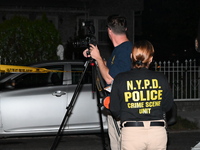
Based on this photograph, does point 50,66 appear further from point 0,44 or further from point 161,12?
point 161,12

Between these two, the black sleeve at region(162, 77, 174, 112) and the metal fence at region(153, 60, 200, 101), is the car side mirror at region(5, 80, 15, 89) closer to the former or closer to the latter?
the black sleeve at region(162, 77, 174, 112)

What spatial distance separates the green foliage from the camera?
1275cm

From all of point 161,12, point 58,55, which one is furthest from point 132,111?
point 161,12

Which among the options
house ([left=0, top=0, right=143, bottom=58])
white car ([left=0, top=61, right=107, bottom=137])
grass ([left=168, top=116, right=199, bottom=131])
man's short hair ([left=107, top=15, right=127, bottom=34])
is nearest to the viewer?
man's short hair ([left=107, top=15, right=127, bottom=34])

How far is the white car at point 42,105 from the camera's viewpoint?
7887 millimetres

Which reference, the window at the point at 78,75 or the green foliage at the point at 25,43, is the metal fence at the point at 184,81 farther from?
the window at the point at 78,75

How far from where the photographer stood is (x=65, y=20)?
74.3 feet

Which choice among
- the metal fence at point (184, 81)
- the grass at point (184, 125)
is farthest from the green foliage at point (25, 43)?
the grass at point (184, 125)

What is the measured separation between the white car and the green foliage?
4.56 meters

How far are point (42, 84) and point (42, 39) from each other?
525 cm

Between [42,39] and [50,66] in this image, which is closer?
[50,66]

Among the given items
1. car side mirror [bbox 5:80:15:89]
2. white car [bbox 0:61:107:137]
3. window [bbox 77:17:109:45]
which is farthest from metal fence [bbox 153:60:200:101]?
window [bbox 77:17:109:45]

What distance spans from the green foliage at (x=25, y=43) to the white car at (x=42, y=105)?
4.56 m

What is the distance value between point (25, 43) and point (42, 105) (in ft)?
17.2
